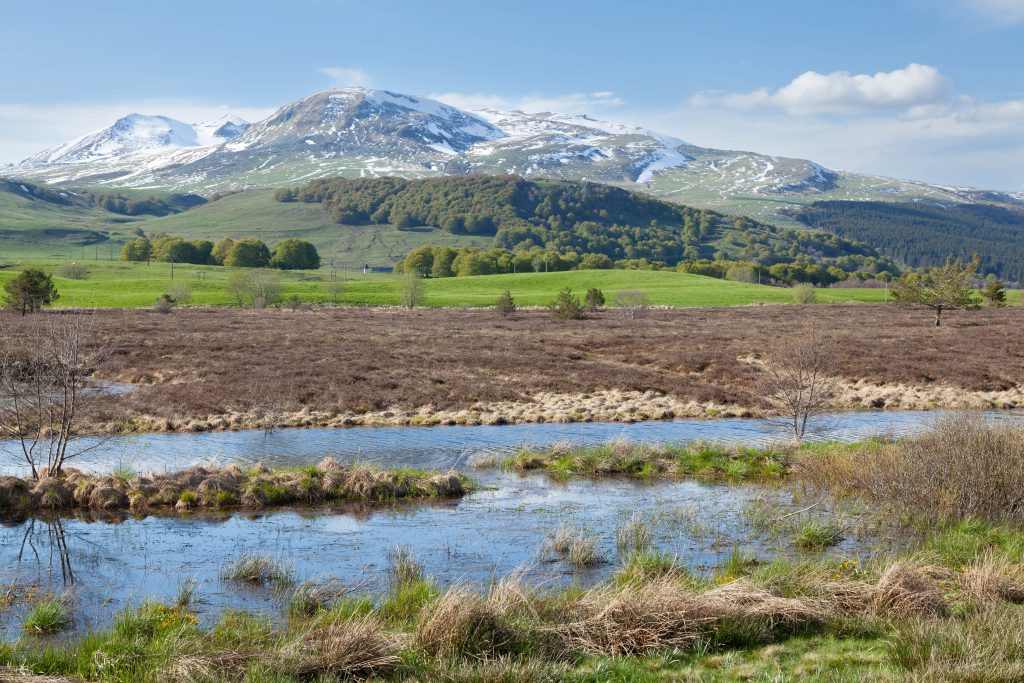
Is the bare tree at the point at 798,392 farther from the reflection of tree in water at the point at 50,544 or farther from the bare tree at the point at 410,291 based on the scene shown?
the bare tree at the point at 410,291

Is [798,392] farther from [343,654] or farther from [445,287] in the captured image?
[445,287]

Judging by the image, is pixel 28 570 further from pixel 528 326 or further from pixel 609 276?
pixel 609 276

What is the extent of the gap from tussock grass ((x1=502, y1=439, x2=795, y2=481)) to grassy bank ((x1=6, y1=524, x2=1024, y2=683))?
1143 centimetres

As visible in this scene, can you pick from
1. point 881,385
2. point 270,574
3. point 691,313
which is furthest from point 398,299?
point 270,574

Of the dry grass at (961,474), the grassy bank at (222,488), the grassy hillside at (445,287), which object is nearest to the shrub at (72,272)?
the grassy hillside at (445,287)

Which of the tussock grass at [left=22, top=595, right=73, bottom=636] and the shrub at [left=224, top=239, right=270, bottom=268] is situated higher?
the shrub at [left=224, top=239, right=270, bottom=268]

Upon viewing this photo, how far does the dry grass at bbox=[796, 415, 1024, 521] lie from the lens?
683 inches

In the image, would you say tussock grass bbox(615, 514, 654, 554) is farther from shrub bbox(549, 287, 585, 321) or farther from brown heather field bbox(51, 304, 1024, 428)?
shrub bbox(549, 287, 585, 321)

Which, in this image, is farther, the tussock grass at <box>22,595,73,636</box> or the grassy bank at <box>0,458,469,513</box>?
the grassy bank at <box>0,458,469,513</box>

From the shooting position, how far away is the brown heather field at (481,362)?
39969 mm

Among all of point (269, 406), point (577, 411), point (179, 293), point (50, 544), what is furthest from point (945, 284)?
point (179, 293)

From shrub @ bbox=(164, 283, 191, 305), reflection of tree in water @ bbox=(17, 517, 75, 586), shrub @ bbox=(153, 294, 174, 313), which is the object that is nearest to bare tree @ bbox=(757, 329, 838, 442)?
reflection of tree in water @ bbox=(17, 517, 75, 586)

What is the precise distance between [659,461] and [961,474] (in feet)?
32.2

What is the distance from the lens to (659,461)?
26141mm
